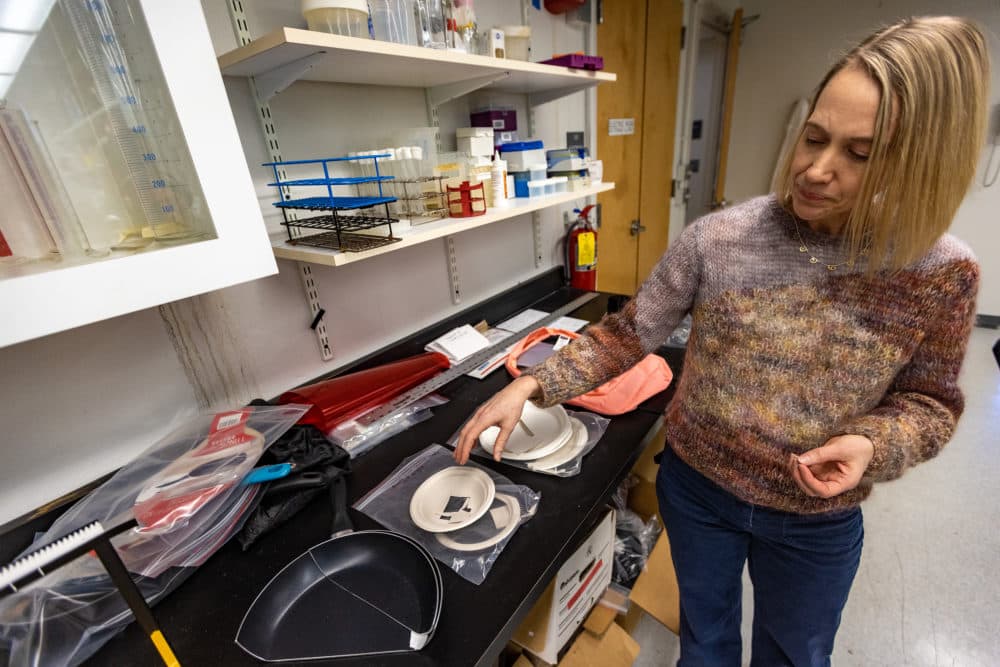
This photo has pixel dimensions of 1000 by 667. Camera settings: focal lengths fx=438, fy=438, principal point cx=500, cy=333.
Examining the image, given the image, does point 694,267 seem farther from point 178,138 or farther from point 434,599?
Answer: point 178,138

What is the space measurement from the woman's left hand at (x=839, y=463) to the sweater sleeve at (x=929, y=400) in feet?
0.09

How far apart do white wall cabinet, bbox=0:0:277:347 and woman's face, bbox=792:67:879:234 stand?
0.83 m

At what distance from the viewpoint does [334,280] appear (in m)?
1.20

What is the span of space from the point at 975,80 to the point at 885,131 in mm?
123

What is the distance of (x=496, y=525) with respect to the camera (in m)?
0.80

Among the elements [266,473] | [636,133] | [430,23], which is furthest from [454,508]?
[636,133]

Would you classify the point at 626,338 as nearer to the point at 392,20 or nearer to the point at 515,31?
the point at 392,20

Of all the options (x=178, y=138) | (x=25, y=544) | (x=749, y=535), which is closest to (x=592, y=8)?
(x=178, y=138)

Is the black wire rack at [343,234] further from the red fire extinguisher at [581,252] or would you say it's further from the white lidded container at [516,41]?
the red fire extinguisher at [581,252]

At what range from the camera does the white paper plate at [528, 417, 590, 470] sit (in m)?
0.93

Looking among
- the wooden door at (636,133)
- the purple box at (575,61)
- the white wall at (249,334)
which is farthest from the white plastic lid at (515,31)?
the wooden door at (636,133)

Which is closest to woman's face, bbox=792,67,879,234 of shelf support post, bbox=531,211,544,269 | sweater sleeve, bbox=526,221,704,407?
sweater sleeve, bbox=526,221,704,407

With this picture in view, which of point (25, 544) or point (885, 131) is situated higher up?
point (885, 131)

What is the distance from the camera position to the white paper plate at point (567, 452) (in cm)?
93
